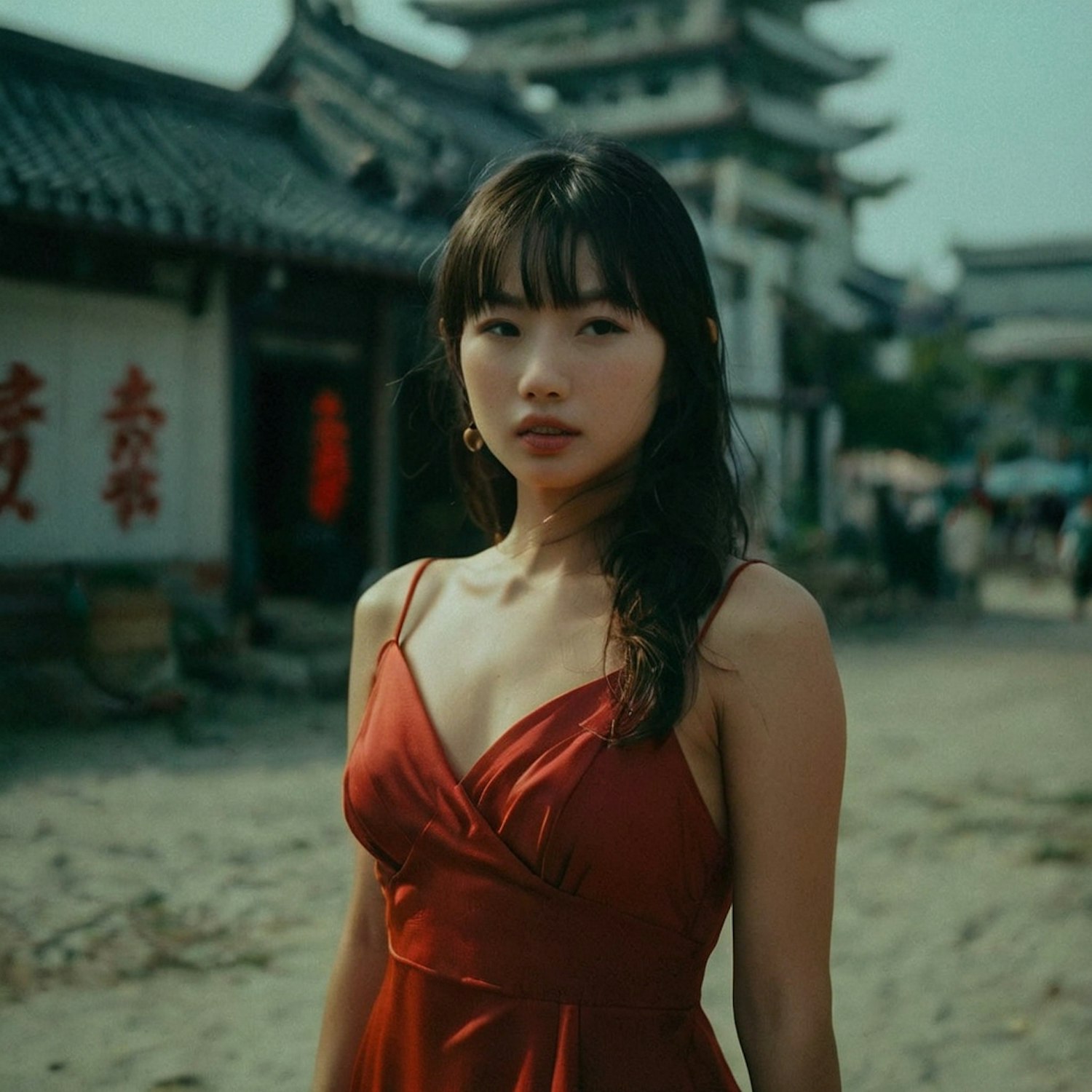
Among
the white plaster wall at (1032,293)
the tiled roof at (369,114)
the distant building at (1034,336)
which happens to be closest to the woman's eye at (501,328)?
the tiled roof at (369,114)

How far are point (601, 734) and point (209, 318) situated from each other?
26.4ft

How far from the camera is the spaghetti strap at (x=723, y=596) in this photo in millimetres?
1223

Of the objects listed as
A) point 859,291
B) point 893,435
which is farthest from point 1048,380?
point 893,435

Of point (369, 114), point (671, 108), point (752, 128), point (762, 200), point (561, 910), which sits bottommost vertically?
point (561, 910)

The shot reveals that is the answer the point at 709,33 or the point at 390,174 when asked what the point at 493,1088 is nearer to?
the point at 390,174

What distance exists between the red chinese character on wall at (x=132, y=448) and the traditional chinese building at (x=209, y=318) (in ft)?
0.05

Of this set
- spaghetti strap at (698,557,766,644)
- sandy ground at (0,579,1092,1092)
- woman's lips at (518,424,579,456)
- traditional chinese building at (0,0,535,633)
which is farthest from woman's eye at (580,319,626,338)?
traditional chinese building at (0,0,535,633)

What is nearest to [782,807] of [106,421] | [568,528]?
[568,528]

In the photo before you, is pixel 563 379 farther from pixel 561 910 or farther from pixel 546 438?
pixel 561 910

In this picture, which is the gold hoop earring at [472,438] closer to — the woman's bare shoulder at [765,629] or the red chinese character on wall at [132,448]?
the woman's bare shoulder at [765,629]

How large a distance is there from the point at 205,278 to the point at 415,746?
303 inches

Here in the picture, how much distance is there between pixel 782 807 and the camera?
1184 mm

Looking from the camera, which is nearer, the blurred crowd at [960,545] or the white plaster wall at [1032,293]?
the blurred crowd at [960,545]

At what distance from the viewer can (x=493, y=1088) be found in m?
1.23
